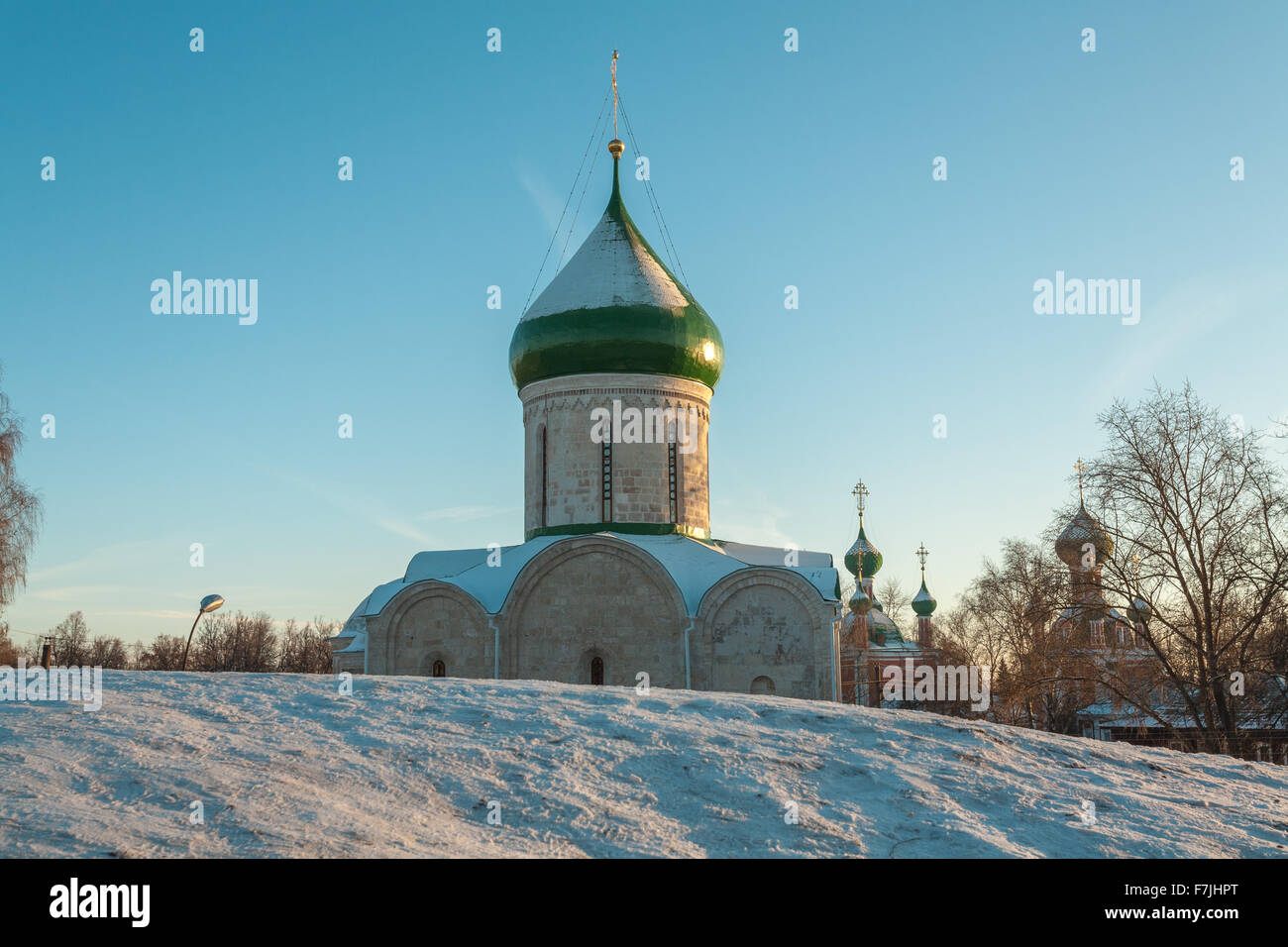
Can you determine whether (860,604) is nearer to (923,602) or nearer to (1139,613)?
(923,602)

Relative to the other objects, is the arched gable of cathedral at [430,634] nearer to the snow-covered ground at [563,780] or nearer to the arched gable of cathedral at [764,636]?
the arched gable of cathedral at [764,636]

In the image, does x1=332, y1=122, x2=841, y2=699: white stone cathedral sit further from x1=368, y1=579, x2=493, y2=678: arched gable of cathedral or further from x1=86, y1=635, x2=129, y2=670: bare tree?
x1=86, y1=635, x2=129, y2=670: bare tree

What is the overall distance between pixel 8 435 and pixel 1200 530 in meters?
19.3

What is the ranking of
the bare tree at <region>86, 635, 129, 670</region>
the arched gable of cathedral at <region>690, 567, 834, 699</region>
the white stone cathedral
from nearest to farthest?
the arched gable of cathedral at <region>690, 567, 834, 699</region>
the white stone cathedral
the bare tree at <region>86, 635, 129, 670</region>

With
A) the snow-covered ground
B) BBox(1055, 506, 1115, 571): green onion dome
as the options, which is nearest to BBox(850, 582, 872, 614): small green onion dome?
BBox(1055, 506, 1115, 571): green onion dome

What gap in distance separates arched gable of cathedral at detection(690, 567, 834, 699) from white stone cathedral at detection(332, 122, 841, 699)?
0.07ft

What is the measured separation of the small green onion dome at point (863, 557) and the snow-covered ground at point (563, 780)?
28.3 metres

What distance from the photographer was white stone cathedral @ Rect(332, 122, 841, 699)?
16.5m

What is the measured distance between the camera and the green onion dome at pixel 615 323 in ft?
60.9

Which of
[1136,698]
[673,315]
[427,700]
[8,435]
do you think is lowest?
[1136,698]

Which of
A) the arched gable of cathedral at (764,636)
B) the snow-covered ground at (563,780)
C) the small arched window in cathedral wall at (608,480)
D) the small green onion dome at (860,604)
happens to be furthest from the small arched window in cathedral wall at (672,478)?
the small green onion dome at (860,604)

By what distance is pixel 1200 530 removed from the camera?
16.4m
